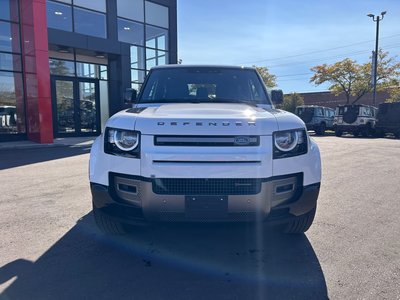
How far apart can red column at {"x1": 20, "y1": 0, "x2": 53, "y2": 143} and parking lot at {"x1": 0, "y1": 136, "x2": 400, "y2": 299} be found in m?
9.62

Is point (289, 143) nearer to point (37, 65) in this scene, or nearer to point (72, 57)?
point (37, 65)

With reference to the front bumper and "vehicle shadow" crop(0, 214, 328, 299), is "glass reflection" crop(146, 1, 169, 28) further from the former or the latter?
the front bumper

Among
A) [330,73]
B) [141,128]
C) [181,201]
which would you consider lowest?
[181,201]

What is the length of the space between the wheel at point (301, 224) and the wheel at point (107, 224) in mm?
1685

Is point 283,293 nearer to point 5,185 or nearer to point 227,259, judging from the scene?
point 227,259

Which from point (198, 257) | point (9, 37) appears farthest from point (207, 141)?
point (9, 37)

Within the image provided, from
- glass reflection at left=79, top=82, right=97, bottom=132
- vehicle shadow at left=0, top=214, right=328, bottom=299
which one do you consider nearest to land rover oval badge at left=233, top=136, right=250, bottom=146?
vehicle shadow at left=0, top=214, right=328, bottom=299

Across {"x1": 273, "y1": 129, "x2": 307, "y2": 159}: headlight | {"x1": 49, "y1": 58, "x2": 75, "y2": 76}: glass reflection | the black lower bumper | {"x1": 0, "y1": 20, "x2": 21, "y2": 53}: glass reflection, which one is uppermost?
{"x1": 0, "y1": 20, "x2": 21, "y2": 53}: glass reflection

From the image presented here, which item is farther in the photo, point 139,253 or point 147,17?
point 147,17

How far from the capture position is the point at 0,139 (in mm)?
13938

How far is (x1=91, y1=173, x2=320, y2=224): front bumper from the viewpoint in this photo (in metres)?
2.67

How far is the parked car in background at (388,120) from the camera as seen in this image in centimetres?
1930

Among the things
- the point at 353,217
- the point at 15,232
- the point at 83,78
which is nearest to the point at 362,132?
the point at 83,78

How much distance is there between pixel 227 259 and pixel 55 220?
2.30 metres
